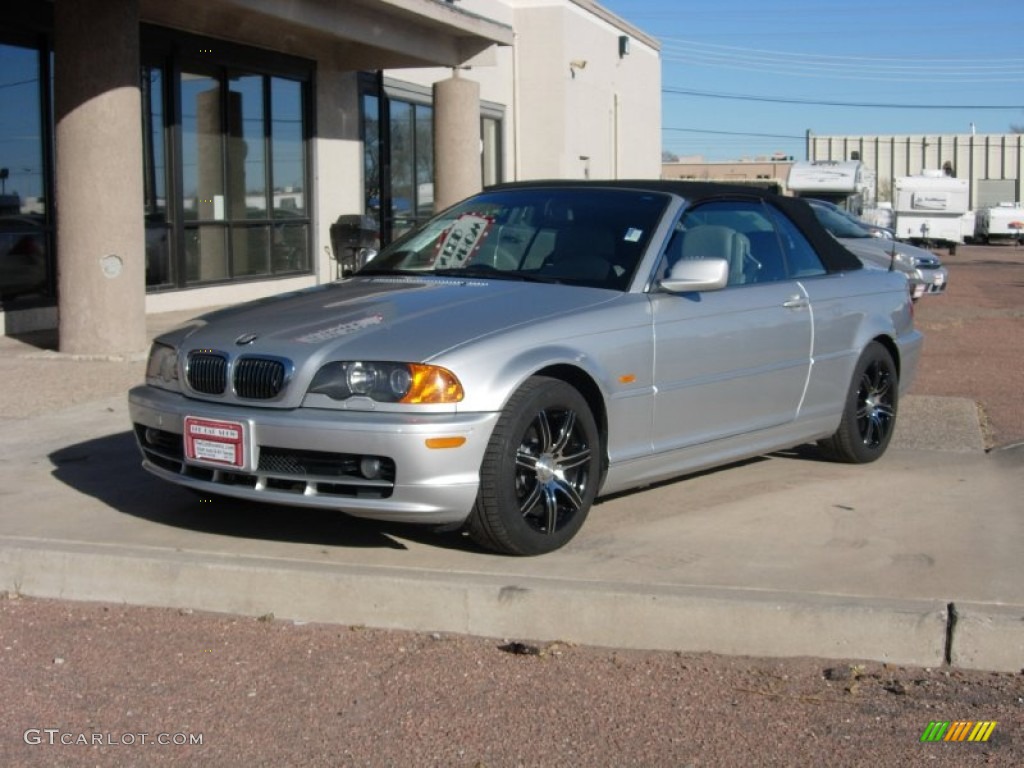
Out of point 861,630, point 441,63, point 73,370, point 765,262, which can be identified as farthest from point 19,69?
point 861,630

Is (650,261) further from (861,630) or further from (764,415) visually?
(861,630)

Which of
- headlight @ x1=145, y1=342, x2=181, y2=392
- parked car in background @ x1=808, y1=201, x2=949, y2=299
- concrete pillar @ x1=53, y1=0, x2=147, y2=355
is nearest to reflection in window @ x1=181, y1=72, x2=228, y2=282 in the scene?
concrete pillar @ x1=53, y1=0, x2=147, y2=355

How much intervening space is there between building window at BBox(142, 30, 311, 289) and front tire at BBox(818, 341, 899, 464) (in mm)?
9515

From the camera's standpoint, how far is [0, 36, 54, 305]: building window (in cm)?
1258

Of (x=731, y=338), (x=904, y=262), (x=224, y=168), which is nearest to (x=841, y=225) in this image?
(x=904, y=262)

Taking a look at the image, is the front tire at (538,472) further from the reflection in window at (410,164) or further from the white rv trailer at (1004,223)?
the white rv trailer at (1004,223)

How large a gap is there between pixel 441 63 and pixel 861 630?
1456 cm

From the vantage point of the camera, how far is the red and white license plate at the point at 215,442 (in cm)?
515

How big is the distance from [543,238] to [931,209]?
39725mm

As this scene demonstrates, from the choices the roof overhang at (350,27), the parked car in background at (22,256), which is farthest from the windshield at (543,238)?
the roof overhang at (350,27)

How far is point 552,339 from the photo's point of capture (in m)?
5.32

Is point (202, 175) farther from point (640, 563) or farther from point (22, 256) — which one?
point (640, 563)

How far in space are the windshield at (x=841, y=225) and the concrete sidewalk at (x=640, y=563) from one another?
12.3 m

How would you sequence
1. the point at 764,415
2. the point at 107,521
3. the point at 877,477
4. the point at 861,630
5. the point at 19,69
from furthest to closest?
the point at 19,69 → the point at 877,477 → the point at 764,415 → the point at 107,521 → the point at 861,630
